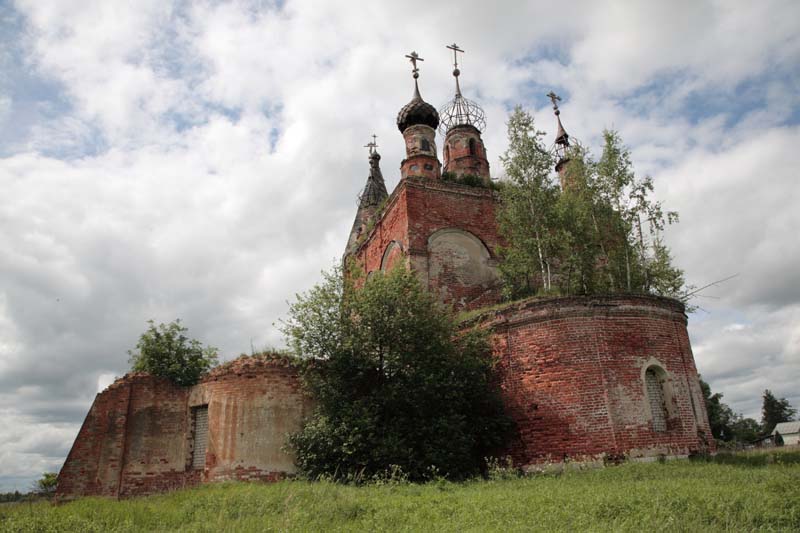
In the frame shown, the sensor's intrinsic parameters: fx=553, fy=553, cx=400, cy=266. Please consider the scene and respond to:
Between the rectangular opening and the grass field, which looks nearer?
the grass field

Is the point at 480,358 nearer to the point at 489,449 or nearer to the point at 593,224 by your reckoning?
the point at 489,449

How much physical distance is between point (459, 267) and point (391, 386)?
776 centimetres

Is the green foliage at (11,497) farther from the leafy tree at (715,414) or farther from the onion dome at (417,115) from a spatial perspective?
the leafy tree at (715,414)

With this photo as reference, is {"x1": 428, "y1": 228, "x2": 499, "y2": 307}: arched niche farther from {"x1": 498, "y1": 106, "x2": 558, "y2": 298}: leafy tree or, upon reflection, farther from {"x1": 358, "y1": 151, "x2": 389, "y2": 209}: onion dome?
{"x1": 358, "y1": 151, "x2": 389, "y2": 209}: onion dome

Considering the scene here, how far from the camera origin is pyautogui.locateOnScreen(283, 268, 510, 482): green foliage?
11766mm

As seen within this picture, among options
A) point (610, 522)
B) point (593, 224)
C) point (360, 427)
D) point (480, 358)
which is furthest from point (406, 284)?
point (610, 522)

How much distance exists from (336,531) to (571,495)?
360 centimetres

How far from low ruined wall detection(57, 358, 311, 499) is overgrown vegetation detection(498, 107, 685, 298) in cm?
779

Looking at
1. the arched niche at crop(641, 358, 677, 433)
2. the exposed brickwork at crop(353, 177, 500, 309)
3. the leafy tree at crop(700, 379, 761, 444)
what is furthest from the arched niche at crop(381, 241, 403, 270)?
the leafy tree at crop(700, 379, 761, 444)

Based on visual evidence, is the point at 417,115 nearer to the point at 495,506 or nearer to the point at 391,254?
the point at 391,254

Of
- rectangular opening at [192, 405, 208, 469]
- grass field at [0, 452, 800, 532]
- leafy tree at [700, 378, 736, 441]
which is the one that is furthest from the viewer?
leafy tree at [700, 378, 736, 441]

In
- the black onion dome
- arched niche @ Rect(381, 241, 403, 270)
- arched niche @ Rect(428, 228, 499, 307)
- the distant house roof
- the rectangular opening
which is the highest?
the black onion dome

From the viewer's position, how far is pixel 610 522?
7070mm

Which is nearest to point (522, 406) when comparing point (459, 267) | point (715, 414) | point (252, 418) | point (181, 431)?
point (252, 418)
